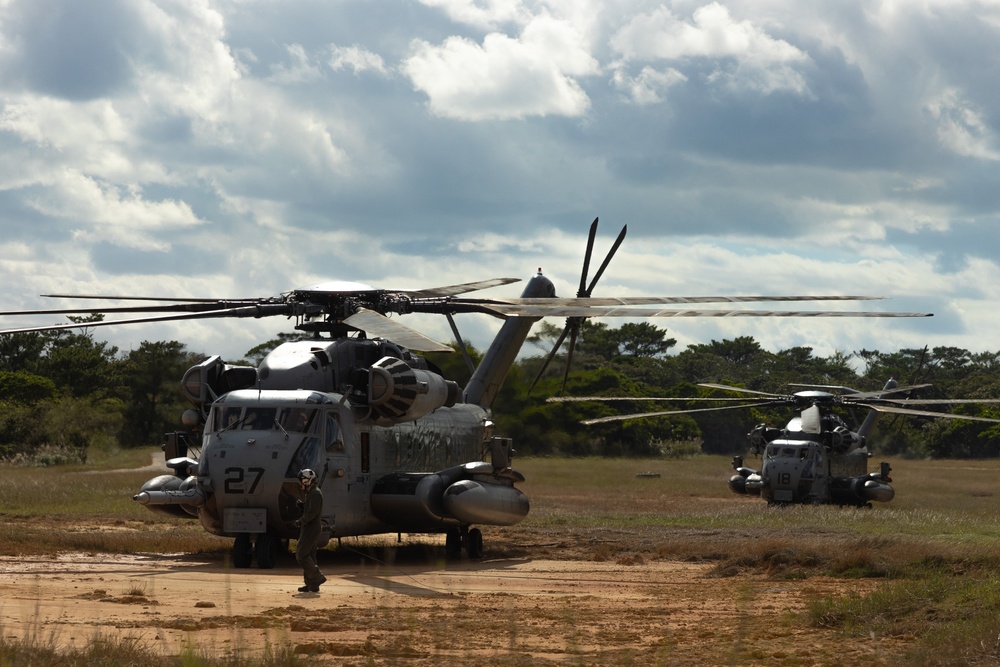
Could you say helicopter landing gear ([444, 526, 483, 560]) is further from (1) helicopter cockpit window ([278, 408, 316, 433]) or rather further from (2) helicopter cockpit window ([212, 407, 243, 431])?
(2) helicopter cockpit window ([212, 407, 243, 431])

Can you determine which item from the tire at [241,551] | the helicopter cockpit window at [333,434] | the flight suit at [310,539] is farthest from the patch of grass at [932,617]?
the tire at [241,551]

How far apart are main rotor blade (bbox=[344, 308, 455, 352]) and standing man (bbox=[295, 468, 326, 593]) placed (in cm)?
190

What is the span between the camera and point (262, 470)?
1659 cm

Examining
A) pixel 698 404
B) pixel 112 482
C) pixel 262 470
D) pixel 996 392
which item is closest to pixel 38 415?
pixel 112 482

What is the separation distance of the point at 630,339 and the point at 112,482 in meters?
66.3

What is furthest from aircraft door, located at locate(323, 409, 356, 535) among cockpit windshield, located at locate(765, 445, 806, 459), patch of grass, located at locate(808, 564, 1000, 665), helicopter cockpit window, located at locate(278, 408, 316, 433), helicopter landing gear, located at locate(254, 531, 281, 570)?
cockpit windshield, located at locate(765, 445, 806, 459)

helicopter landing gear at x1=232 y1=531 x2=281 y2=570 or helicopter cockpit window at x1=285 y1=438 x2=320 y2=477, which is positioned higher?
helicopter cockpit window at x1=285 y1=438 x2=320 y2=477

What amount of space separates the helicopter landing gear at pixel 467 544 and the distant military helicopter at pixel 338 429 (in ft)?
0.07

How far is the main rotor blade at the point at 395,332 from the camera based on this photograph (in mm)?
13383

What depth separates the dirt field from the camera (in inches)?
393

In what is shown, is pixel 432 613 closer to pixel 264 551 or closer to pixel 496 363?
pixel 264 551

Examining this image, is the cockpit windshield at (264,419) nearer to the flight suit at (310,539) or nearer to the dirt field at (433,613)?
the dirt field at (433,613)

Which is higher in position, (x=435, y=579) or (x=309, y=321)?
(x=309, y=321)

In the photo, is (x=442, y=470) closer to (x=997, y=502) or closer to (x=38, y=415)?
(x=997, y=502)
